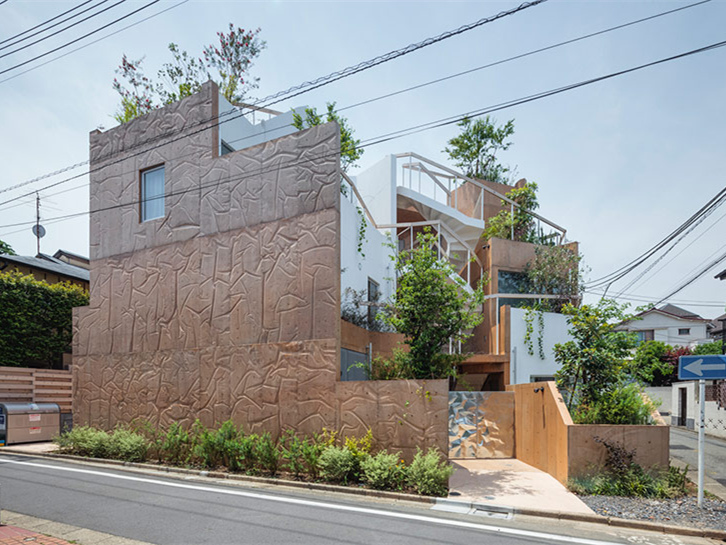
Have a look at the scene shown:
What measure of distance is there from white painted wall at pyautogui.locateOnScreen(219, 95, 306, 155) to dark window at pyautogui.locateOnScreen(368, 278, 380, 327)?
230 inches

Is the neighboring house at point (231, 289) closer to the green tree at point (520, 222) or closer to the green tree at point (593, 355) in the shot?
the green tree at point (593, 355)

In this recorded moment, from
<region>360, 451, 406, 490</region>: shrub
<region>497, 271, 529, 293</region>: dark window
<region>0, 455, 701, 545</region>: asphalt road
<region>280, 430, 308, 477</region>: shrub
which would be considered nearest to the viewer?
<region>0, 455, 701, 545</region>: asphalt road

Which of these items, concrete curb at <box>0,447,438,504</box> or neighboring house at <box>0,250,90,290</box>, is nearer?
concrete curb at <box>0,447,438,504</box>

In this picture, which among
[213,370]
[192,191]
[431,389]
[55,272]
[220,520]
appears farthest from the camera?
[55,272]

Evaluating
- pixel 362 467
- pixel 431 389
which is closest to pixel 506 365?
pixel 431 389

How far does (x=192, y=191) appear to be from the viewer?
13.8m

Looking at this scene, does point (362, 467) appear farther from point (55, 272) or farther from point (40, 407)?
point (55, 272)

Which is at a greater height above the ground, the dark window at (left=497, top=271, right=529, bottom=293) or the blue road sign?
the dark window at (left=497, top=271, right=529, bottom=293)

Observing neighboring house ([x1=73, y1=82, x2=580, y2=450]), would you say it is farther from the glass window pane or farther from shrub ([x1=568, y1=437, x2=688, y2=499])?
shrub ([x1=568, y1=437, x2=688, y2=499])

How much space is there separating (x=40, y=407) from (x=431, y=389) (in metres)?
13.4

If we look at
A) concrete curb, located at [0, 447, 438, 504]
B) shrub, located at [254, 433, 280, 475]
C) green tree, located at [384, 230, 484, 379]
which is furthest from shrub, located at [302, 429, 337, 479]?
green tree, located at [384, 230, 484, 379]

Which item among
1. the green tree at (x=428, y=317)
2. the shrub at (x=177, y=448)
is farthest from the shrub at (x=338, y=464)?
the shrub at (x=177, y=448)

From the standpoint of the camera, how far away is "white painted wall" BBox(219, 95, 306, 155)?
14.3 m

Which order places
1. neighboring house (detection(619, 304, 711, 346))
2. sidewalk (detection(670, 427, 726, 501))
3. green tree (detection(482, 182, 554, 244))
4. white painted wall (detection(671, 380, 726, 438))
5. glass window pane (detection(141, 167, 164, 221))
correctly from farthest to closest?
neighboring house (detection(619, 304, 711, 346))
green tree (detection(482, 182, 554, 244))
white painted wall (detection(671, 380, 726, 438))
glass window pane (detection(141, 167, 164, 221))
sidewalk (detection(670, 427, 726, 501))
